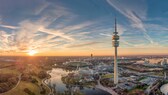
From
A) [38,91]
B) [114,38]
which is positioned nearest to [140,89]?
[114,38]

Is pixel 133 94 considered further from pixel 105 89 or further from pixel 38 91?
pixel 38 91

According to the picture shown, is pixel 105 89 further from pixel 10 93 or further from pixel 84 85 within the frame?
pixel 10 93

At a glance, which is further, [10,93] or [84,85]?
[84,85]

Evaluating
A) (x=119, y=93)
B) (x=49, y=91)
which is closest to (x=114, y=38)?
(x=119, y=93)

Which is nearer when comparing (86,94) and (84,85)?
(86,94)

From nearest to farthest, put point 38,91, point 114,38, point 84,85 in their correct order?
point 38,91, point 84,85, point 114,38

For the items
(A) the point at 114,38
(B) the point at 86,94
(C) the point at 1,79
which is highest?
(A) the point at 114,38

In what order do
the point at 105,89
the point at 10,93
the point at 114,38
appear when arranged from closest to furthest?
the point at 10,93 → the point at 105,89 → the point at 114,38

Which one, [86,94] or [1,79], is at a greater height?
[1,79]

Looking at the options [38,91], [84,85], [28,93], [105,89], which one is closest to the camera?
[28,93]
